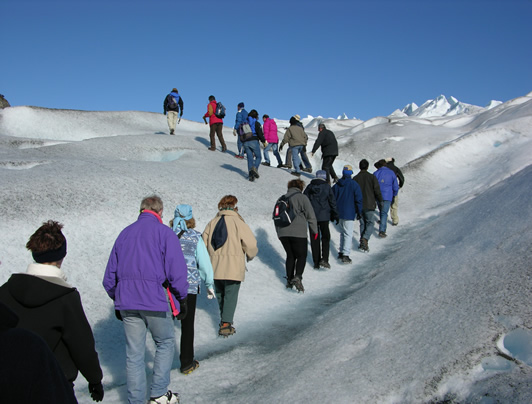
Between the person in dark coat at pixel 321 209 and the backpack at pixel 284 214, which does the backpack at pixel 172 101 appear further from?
the backpack at pixel 284 214

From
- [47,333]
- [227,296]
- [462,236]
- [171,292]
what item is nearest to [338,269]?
[462,236]

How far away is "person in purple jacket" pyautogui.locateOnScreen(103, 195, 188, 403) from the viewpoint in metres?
4.56

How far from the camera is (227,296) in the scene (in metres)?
6.99

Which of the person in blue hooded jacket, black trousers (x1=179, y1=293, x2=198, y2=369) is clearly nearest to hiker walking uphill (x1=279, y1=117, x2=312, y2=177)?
the person in blue hooded jacket

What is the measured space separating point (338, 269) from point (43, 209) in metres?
6.85

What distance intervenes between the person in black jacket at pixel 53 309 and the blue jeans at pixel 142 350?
112 centimetres

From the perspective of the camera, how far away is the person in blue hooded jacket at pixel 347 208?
11.3m

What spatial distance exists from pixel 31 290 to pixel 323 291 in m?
6.83

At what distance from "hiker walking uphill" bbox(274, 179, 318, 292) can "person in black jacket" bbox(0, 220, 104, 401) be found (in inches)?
231

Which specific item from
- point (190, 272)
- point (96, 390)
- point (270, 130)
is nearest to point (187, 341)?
point (190, 272)

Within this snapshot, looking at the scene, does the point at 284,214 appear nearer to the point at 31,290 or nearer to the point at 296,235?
the point at 296,235

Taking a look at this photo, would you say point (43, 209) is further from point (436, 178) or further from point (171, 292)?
point (436, 178)

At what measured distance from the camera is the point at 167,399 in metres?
4.76

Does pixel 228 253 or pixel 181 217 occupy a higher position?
pixel 181 217
